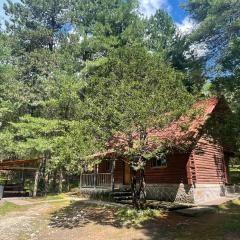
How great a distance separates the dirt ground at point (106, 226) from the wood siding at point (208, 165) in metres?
3.04

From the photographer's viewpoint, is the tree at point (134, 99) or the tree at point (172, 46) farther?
the tree at point (172, 46)

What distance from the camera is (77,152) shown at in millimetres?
14227

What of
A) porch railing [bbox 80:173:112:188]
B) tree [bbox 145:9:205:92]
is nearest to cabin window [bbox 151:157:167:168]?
porch railing [bbox 80:173:112:188]

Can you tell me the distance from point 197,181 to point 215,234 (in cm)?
802

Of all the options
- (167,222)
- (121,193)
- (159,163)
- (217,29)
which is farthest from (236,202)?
(217,29)

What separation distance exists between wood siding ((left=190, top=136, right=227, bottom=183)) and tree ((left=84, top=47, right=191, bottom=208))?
4.91m

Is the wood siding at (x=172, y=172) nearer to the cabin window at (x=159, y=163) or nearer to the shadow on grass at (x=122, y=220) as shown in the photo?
the cabin window at (x=159, y=163)

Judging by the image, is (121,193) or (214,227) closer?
(214,227)

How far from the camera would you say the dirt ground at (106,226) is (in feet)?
38.4

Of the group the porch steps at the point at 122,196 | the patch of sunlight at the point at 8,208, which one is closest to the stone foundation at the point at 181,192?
the porch steps at the point at 122,196

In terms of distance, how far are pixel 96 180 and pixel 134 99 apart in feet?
36.1

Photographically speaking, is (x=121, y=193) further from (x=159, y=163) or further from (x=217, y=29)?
(x=217, y=29)

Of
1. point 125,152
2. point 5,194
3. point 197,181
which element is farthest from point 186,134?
point 5,194

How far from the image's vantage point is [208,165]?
2148cm
